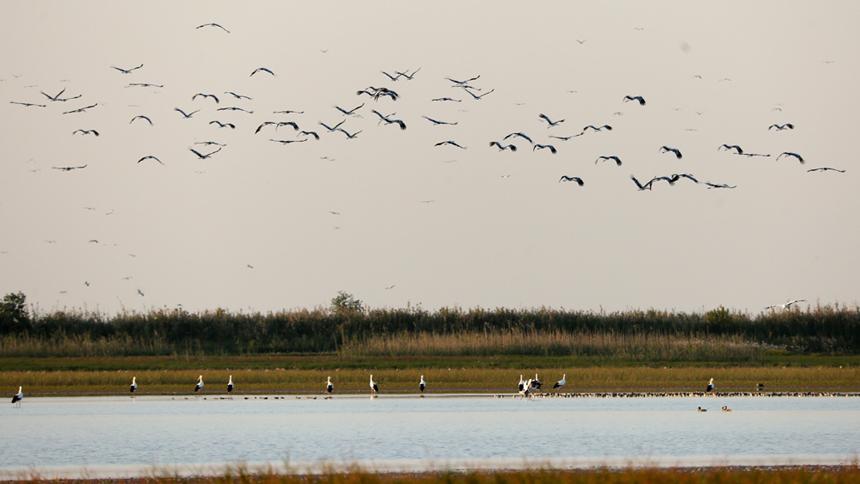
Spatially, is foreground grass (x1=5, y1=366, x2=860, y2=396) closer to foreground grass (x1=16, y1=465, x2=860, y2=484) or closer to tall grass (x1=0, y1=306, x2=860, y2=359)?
tall grass (x1=0, y1=306, x2=860, y2=359)

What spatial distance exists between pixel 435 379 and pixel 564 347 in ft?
32.8

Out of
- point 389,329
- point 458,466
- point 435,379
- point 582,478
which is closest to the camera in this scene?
point 582,478

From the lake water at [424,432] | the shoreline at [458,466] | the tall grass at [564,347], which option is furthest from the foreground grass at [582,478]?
the tall grass at [564,347]

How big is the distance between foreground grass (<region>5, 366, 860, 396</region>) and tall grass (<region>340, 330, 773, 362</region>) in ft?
12.2

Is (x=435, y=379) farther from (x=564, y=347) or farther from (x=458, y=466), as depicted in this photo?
(x=458, y=466)

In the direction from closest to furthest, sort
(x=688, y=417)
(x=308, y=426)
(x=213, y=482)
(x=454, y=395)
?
(x=213, y=482) < (x=308, y=426) < (x=688, y=417) < (x=454, y=395)

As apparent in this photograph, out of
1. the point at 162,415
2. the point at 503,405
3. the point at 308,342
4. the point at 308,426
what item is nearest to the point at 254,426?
the point at 308,426

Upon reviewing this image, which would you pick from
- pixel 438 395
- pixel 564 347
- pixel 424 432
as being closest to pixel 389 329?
pixel 564 347

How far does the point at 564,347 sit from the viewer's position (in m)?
61.2

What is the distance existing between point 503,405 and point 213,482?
22925 millimetres

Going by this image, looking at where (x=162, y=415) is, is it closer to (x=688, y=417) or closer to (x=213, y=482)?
(x=688, y=417)

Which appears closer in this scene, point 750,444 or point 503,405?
point 750,444

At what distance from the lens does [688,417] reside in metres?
38.7

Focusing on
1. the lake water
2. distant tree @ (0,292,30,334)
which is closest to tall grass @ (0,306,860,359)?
distant tree @ (0,292,30,334)
